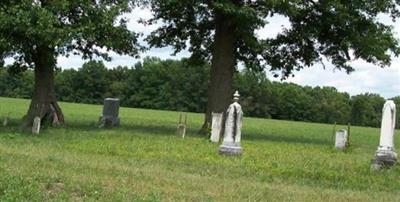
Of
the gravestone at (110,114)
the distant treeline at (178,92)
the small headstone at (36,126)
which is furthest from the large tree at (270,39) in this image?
the distant treeline at (178,92)

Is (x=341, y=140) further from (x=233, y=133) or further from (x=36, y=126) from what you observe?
(x=36, y=126)

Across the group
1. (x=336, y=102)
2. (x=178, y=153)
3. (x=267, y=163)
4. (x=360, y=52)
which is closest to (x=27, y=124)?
(x=178, y=153)

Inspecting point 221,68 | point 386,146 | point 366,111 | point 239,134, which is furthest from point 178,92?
point 386,146

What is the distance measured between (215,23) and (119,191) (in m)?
20.6

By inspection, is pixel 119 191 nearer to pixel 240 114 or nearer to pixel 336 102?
pixel 240 114

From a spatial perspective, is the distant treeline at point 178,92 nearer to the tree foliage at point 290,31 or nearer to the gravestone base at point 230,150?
the tree foliage at point 290,31

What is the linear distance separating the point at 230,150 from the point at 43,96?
36.4 feet

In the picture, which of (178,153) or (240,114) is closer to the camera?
(178,153)

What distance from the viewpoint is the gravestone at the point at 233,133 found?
18.8m

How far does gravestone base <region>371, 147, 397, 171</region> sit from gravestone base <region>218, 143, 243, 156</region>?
4013 millimetres

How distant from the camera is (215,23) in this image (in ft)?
98.9

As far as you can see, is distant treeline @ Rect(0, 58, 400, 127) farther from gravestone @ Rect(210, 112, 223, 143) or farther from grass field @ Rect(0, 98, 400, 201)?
grass field @ Rect(0, 98, 400, 201)

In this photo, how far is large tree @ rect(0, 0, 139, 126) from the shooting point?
22172 millimetres

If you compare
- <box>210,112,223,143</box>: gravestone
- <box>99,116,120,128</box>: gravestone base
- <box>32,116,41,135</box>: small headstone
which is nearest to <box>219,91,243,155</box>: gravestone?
<box>210,112,223,143</box>: gravestone
